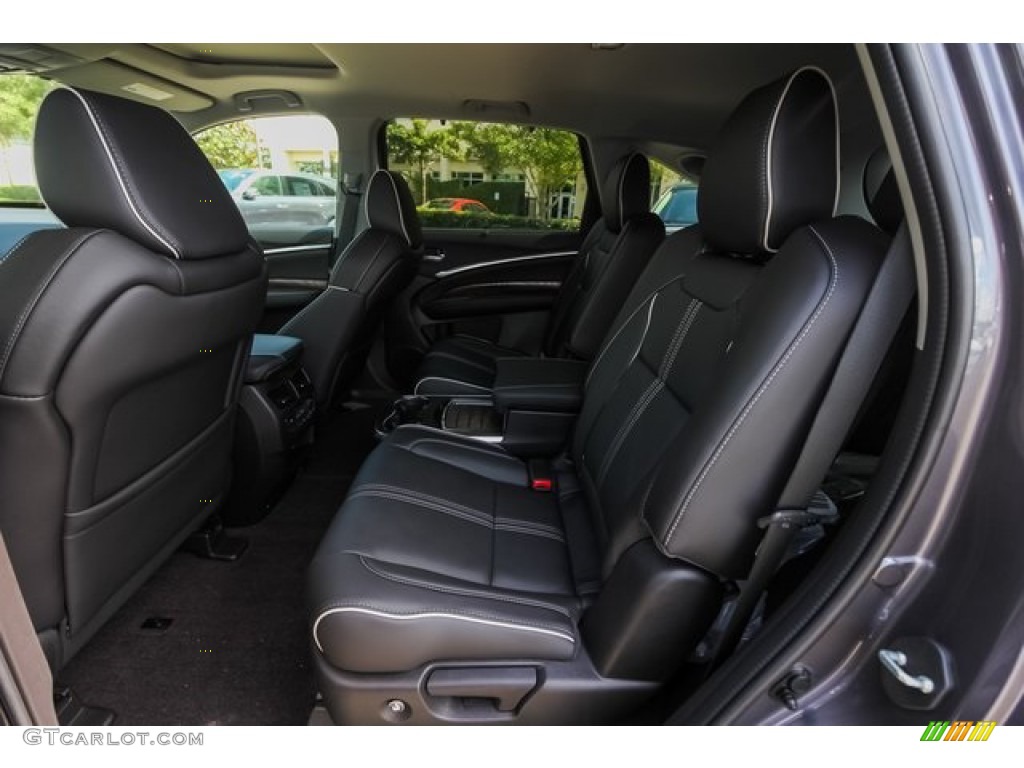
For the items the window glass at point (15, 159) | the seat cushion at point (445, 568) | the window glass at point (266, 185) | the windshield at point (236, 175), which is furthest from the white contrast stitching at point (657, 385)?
the window glass at point (266, 185)

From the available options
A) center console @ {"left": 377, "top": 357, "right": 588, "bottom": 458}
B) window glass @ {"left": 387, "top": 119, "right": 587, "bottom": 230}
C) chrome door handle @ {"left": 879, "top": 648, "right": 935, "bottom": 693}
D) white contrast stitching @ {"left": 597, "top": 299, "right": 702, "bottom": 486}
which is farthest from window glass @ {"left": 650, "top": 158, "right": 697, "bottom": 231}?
chrome door handle @ {"left": 879, "top": 648, "right": 935, "bottom": 693}

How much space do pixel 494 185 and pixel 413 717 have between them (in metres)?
2.93

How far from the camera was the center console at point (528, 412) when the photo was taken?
6.39 ft

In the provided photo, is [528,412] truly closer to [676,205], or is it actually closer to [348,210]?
[676,205]

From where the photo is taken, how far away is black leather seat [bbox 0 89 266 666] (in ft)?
3.26

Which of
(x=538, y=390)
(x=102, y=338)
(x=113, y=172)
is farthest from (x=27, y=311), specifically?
(x=538, y=390)

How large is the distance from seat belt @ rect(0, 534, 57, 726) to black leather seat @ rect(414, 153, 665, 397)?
1608mm

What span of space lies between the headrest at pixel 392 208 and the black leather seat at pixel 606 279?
1.77 ft

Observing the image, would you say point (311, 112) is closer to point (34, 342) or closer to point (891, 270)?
point (34, 342)

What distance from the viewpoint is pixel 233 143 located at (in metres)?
3.24

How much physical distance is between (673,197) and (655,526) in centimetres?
267

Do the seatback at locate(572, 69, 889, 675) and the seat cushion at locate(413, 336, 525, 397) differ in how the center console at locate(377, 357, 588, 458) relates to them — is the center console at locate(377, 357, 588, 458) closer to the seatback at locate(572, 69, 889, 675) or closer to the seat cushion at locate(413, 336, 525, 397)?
the seat cushion at locate(413, 336, 525, 397)

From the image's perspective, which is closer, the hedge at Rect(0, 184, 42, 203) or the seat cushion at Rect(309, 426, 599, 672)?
the seat cushion at Rect(309, 426, 599, 672)
